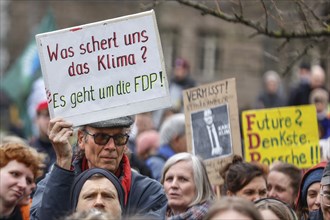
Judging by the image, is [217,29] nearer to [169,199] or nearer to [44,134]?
[44,134]

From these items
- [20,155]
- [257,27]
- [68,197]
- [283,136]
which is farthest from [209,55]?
[68,197]

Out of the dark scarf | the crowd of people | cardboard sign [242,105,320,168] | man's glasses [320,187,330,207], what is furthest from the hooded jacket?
cardboard sign [242,105,320,168]

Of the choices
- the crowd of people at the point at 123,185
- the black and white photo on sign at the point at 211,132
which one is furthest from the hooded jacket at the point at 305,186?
the black and white photo on sign at the point at 211,132

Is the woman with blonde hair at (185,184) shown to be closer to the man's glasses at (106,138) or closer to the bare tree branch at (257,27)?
the man's glasses at (106,138)

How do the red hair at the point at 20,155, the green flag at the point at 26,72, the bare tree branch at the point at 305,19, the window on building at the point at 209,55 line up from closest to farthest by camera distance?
1. the red hair at the point at 20,155
2. the bare tree branch at the point at 305,19
3. the green flag at the point at 26,72
4. the window on building at the point at 209,55

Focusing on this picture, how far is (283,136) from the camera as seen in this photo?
1134cm

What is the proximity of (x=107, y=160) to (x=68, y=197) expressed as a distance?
514mm

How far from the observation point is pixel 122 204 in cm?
779

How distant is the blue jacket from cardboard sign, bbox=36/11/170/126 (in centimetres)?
43

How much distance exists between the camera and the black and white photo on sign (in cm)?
1056

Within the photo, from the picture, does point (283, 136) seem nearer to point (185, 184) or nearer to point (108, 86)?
point (185, 184)

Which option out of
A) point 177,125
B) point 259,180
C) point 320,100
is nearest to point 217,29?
point 320,100

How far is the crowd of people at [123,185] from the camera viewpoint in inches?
295

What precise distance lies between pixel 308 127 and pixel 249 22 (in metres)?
1.73
